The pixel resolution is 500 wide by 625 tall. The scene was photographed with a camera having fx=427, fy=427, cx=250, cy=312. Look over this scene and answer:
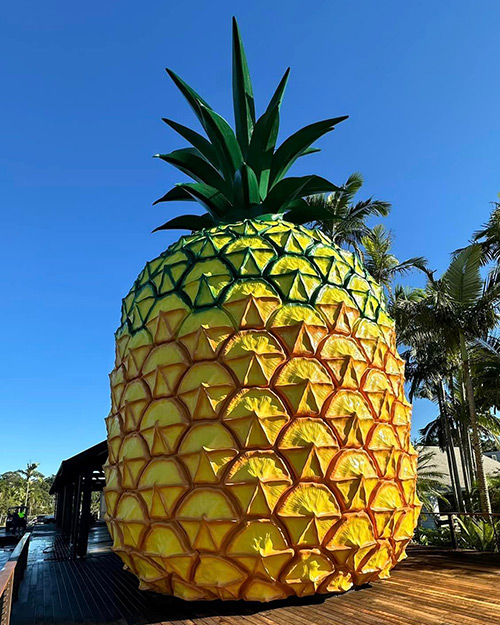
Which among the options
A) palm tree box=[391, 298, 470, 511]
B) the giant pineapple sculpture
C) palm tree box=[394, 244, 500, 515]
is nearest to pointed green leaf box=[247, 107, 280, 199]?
the giant pineapple sculpture

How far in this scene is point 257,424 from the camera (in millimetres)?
4641

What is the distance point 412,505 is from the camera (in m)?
5.73

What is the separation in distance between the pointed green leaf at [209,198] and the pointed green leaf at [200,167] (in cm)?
10

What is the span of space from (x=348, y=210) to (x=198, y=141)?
44.8 ft

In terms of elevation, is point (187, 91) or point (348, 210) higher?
point (348, 210)

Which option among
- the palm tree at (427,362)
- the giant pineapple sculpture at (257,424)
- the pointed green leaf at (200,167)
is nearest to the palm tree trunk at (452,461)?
the palm tree at (427,362)

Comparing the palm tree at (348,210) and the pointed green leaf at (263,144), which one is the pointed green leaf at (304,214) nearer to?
the pointed green leaf at (263,144)

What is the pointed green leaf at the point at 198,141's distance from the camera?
22.4ft

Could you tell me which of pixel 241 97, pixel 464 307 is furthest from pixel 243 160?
pixel 464 307

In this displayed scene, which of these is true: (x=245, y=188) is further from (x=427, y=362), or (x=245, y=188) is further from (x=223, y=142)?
(x=427, y=362)

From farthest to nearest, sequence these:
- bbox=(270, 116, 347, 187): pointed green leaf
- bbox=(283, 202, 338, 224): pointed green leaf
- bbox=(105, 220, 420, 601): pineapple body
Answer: bbox=(283, 202, 338, 224): pointed green leaf → bbox=(270, 116, 347, 187): pointed green leaf → bbox=(105, 220, 420, 601): pineapple body

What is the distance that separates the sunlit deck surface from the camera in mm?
4410

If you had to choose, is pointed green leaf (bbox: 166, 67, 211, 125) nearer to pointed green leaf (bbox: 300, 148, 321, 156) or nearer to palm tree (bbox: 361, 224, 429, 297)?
pointed green leaf (bbox: 300, 148, 321, 156)

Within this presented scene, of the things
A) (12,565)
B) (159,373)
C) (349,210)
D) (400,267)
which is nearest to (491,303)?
(400,267)
